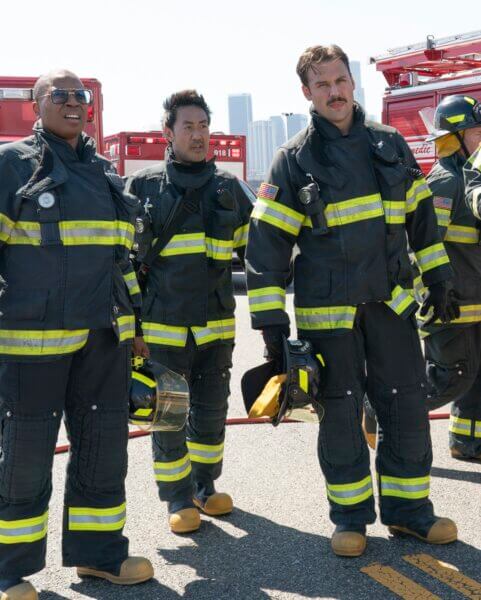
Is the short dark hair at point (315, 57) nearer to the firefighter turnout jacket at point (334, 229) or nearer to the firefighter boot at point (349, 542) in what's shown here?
the firefighter turnout jacket at point (334, 229)

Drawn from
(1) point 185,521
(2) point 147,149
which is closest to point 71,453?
(1) point 185,521

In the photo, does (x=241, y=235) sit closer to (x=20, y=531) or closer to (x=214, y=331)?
(x=214, y=331)

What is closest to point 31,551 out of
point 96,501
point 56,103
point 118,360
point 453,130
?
point 96,501

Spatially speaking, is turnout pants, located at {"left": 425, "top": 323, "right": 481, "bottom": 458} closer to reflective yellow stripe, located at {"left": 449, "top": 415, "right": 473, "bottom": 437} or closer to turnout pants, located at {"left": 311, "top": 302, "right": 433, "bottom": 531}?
reflective yellow stripe, located at {"left": 449, "top": 415, "right": 473, "bottom": 437}

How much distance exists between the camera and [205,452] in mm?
4707

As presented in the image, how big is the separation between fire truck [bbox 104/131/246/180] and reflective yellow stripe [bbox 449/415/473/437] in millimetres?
10644

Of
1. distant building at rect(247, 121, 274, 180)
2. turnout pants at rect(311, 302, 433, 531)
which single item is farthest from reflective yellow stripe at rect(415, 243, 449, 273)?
distant building at rect(247, 121, 274, 180)

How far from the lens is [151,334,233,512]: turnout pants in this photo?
4.48 meters

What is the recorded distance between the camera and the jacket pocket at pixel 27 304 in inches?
138

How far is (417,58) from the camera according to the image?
472 inches

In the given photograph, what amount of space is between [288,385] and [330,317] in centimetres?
36

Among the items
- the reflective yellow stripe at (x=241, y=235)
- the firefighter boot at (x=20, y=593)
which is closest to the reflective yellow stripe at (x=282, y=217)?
the reflective yellow stripe at (x=241, y=235)

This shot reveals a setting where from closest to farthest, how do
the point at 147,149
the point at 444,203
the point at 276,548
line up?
1. the point at 276,548
2. the point at 444,203
3. the point at 147,149

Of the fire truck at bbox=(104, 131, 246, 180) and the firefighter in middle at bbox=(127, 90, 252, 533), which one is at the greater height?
the fire truck at bbox=(104, 131, 246, 180)
